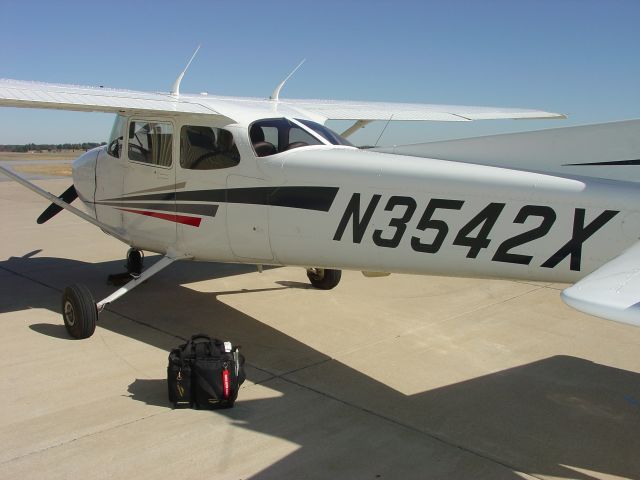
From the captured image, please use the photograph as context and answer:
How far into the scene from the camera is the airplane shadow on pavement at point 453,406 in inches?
149

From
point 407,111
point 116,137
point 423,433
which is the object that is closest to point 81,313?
point 116,137

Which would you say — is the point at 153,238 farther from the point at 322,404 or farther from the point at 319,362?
the point at 322,404

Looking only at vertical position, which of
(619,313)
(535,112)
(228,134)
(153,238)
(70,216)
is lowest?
(70,216)

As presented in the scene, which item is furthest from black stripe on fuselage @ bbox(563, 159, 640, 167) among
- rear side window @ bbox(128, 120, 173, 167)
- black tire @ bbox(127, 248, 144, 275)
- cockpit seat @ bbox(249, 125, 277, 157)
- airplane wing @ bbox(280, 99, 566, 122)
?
black tire @ bbox(127, 248, 144, 275)

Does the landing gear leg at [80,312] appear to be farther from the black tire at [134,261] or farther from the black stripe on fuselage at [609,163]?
the black stripe on fuselage at [609,163]

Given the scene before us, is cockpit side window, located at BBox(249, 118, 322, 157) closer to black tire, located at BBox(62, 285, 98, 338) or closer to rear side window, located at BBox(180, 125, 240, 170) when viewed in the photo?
rear side window, located at BBox(180, 125, 240, 170)

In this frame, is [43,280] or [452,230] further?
[43,280]

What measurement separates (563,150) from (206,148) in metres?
3.40

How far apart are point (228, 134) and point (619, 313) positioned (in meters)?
4.26

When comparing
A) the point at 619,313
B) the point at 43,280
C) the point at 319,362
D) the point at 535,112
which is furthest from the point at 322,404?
the point at 535,112

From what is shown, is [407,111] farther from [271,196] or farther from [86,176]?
[86,176]

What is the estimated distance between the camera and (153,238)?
21.8 ft

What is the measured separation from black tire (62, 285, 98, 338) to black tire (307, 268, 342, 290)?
292 centimetres

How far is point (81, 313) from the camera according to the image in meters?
5.73
